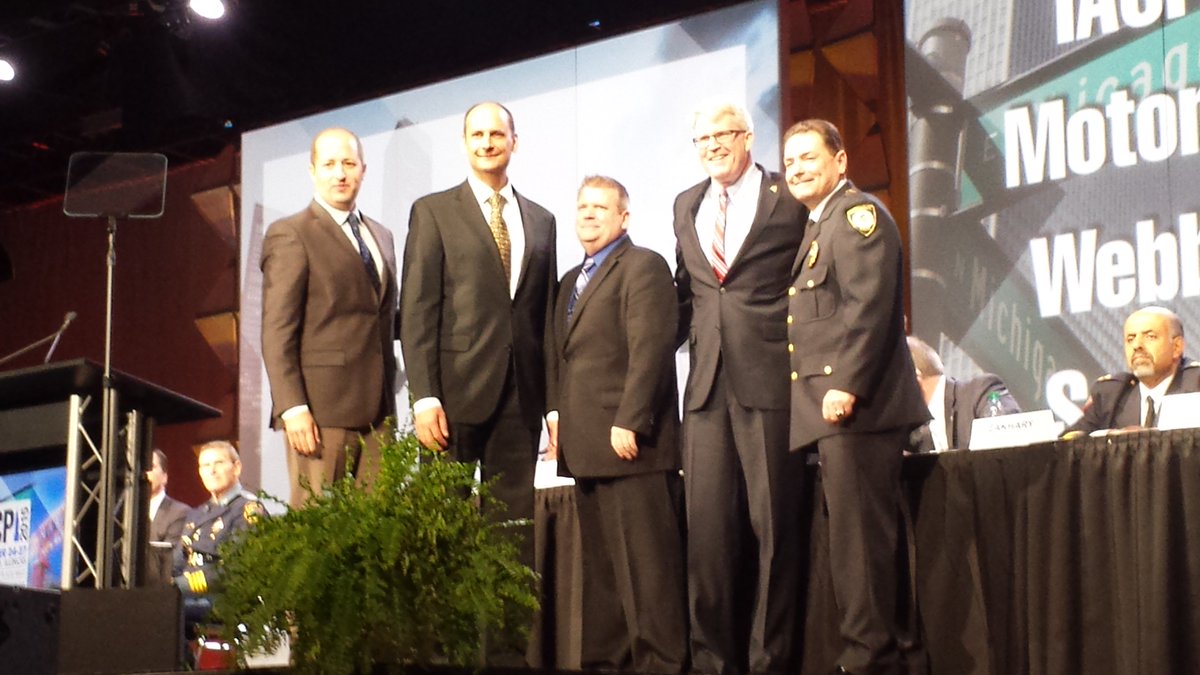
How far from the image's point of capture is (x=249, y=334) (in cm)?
806

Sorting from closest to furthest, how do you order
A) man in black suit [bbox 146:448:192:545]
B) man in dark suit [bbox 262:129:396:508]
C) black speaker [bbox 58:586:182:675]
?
1. black speaker [bbox 58:586:182:675]
2. man in dark suit [bbox 262:129:396:508]
3. man in black suit [bbox 146:448:192:545]

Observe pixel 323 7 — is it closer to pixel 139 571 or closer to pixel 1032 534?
pixel 139 571

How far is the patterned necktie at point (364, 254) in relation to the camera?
4.11 meters

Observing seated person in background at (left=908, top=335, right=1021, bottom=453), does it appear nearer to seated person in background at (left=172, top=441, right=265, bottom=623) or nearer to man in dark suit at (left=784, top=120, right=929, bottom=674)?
man in dark suit at (left=784, top=120, right=929, bottom=674)

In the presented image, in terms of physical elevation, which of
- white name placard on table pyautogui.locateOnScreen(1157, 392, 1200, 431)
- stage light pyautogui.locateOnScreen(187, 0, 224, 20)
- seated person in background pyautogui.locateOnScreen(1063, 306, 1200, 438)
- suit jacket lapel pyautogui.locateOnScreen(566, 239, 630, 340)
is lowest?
white name placard on table pyautogui.locateOnScreen(1157, 392, 1200, 431)

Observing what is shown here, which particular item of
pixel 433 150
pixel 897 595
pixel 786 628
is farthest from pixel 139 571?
pixel 433 150

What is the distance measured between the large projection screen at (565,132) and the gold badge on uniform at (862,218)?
105 inches

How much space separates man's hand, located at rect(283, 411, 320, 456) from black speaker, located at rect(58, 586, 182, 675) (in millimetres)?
703

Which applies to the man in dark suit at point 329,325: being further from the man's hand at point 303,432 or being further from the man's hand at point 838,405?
the man's hand at point 838,405

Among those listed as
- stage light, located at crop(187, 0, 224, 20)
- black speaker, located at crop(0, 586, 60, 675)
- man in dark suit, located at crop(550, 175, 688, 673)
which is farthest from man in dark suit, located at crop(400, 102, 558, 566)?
stage light, located at crop(187, 0, 224, 20)

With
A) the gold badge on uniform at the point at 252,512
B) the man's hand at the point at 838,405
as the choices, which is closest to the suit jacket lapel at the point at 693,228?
the man's hand at the point at 838,405

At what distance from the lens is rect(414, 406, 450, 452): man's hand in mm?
3855

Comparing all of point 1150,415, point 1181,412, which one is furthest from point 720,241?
point 1150,415

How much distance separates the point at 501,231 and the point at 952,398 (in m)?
2.01
